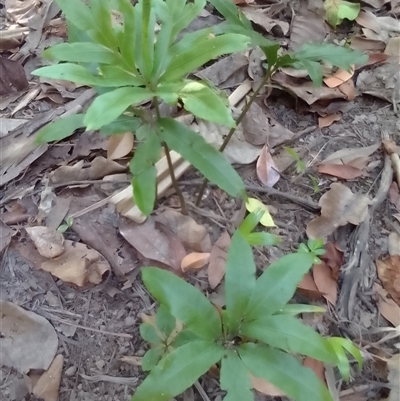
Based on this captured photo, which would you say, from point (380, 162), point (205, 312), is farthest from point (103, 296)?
point (380, 162)

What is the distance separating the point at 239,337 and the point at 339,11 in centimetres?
123

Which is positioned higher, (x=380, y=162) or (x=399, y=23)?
(x=399, y=23)

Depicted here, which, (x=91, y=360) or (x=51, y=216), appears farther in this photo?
(x=51, y=216)

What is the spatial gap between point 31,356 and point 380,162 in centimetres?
105

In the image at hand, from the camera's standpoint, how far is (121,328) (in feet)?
3.38

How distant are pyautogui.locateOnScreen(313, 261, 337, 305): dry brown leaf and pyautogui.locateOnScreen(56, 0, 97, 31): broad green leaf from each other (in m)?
0.73

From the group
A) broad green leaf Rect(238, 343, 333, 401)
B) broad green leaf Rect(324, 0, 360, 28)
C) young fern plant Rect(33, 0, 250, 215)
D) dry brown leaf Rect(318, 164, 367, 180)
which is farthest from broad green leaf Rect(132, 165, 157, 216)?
broad green leaf Rect(324, 0, 360, 28)

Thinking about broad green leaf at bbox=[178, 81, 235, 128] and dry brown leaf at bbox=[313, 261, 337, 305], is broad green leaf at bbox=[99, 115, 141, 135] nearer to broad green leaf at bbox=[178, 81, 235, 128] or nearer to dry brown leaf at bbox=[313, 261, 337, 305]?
broad green leaf at bbox=[178, 81, 235, 128]

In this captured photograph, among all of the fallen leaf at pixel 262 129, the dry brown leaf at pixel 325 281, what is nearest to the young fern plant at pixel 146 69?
the dry brown leaf at pixel 325 281

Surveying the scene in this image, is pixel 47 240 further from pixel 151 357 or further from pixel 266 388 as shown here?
pixel 266 388

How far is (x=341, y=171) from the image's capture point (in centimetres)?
132

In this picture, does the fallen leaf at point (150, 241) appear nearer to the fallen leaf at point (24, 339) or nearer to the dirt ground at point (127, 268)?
the dirt ground at point (127, 268)

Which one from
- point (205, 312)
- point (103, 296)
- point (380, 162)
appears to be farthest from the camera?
point (380, 162)

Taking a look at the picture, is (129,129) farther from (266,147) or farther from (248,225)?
(266,147)
